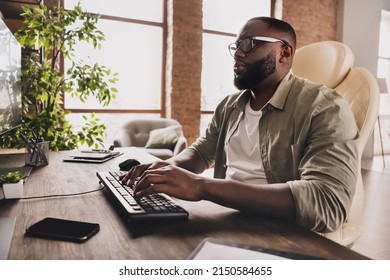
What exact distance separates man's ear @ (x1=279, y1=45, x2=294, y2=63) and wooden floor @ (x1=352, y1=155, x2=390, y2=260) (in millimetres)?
1612

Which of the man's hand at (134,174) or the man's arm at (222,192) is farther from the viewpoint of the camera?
the man's hand at (134,174)

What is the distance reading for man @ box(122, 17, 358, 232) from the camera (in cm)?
89

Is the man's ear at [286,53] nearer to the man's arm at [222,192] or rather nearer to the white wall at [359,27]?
the man's arm at [222,192]

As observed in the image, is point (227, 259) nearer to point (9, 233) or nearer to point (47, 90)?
point (9, 233)

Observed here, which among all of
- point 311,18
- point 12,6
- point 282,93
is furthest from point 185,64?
point 282,93

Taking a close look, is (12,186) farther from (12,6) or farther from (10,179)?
(12,6)

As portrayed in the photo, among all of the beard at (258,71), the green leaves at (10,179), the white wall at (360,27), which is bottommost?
the green leaves at (10,179)

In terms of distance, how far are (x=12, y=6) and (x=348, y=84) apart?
2501 millimetres

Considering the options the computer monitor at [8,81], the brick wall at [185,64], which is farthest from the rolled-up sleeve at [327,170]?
the brick wall at [185,64]

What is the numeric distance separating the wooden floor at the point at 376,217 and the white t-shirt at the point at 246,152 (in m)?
1.48

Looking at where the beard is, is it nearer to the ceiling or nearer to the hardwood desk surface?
the hardwood desk surface

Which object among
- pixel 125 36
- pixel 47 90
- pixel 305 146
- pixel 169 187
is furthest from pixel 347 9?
pixel 169 187

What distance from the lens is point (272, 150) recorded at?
123cm

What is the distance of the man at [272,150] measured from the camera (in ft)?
2.93
